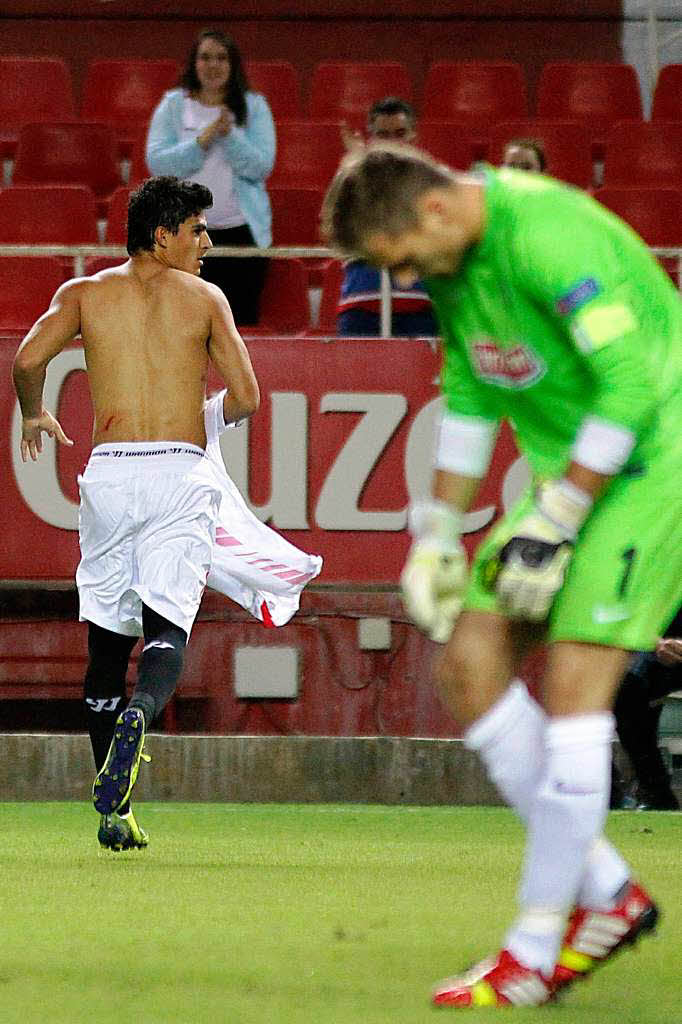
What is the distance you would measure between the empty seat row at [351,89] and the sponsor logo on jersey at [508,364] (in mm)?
9289

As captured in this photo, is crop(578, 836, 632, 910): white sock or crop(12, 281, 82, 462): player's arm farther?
crop(12, 281, 82, 462): player's arm

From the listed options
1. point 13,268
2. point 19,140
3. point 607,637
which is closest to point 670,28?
point 19,140

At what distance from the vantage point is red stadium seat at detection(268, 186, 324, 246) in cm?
1124

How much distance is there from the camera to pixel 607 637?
3660 millimetres

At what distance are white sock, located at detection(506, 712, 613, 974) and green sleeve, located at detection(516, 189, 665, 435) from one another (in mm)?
556

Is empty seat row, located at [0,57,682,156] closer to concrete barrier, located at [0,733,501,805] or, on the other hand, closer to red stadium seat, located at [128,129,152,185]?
red stadium seat, located at [128,129,152,185]

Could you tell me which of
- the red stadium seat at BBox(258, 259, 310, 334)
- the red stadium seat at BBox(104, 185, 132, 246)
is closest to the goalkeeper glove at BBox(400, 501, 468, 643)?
the red stadium seat at BBox(258, 259, 310, 334)

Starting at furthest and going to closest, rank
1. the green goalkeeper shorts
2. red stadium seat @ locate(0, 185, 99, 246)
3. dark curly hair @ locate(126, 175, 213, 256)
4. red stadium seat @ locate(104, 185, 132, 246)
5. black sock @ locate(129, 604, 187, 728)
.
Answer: red stadium seat @ locate(0, 185, 99, 246)
red stadium seat @ locate(104, 185, 132, 246)
dark curly hair @ locate(126, 175, 213, 256)
black sock @ locate(129, 604, 187, 728)
the green goalkeeper shorts

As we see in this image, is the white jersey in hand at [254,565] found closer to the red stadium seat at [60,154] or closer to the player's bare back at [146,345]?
the player's bare back at [146,345]

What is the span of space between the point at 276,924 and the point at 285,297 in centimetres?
633

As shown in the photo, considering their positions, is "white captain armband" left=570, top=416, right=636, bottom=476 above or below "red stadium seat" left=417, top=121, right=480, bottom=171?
above

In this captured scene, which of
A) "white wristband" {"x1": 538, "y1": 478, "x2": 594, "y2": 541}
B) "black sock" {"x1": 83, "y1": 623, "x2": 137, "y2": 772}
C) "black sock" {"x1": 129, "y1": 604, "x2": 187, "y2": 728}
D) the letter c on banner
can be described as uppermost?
"white wristband" {"x1": 538, "y1": 478, "x2": 594, "y2": 541}

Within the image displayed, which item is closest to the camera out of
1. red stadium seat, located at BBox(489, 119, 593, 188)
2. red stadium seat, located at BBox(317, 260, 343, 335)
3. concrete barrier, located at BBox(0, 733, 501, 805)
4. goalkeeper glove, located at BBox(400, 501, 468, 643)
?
goalkeeper glove, located at BBox(400, 501, 468, 643)

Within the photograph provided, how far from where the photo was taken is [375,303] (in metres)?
9.80
